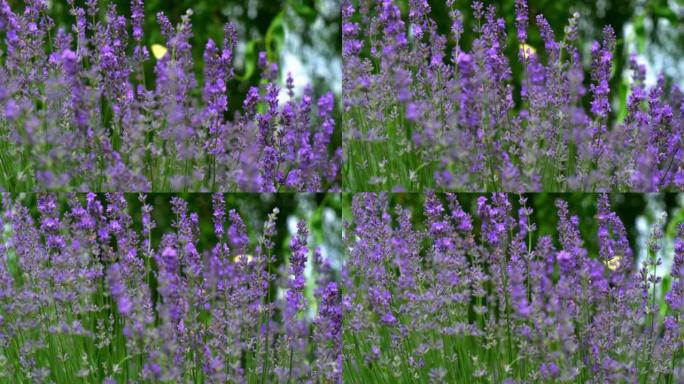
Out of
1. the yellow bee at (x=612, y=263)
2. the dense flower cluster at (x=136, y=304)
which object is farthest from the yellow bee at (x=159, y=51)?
the yellow bee at (x=612, y=263)

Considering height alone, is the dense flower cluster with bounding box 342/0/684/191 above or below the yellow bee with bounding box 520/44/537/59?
below

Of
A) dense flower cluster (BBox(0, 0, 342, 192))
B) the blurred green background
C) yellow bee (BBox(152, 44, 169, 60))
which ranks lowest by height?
dense flower cluster (BBox(0, 0, 342, 192))

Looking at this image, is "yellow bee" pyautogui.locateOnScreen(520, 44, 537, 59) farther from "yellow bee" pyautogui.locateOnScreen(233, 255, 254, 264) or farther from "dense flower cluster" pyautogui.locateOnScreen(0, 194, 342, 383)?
"yellow bee" pyautogui.locateOnScreen(233, 255, 254, 264)

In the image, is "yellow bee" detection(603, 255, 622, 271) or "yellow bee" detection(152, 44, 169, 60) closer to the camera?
"yellow bee" detection(603, 255, 622, 271)

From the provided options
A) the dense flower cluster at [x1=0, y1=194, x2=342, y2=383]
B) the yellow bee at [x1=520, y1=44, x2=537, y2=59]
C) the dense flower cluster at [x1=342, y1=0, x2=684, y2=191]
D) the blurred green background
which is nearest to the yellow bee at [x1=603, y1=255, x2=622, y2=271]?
the dense flower cluster at [x1=342, y1=0, x2=684, y2=191]

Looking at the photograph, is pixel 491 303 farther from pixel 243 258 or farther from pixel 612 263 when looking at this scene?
pixel 243 258

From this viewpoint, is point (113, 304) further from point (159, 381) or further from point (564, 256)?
point (564, 256)

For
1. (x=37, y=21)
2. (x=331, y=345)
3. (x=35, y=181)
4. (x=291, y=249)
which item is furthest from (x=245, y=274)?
(x=37, y=21)
